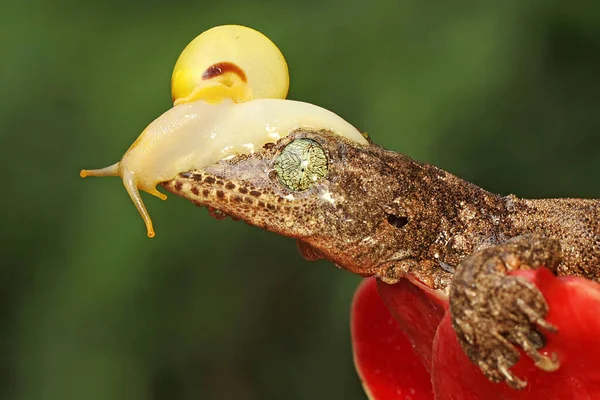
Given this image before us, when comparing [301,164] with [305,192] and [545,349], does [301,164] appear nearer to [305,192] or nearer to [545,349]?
[305,192]

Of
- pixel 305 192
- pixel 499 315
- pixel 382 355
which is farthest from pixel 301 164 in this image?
pixel 382 355

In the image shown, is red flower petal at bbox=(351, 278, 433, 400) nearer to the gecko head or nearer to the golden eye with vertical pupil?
the gecko head

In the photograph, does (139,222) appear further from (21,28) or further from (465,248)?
(465,248)

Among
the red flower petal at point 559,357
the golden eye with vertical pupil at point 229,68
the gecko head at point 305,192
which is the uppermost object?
the golden eye with vertical pupil at point 229,68

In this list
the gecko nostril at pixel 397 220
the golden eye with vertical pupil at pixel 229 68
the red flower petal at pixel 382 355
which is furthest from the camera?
the red flower petal at pixel 382 355

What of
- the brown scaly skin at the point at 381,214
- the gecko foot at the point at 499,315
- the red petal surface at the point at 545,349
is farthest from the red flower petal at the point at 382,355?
the gecko foot at the point at 499,315

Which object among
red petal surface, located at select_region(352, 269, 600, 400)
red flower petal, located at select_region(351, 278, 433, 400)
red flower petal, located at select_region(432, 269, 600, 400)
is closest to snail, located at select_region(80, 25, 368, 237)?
red petal surface, located at select_region(352, 269, 600, 400)

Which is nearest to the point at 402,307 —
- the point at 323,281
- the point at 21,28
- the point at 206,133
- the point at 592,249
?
the point at 592,249

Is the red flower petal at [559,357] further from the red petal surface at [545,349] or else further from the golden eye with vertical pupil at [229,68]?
the golden eye with vertical pupil at [229,68]
